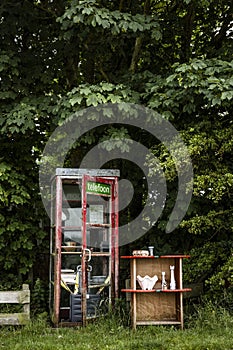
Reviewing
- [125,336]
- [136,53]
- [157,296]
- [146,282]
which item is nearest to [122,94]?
[136,53]

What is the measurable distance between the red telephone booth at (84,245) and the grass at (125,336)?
11.8 inches

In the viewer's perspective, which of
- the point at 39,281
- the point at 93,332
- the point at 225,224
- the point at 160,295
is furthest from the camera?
the point at 39,281

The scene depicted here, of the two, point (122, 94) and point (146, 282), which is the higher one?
point (122, 94)

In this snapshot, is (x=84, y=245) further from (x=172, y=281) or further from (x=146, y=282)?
(x=172, y=281)

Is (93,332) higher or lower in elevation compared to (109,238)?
lower

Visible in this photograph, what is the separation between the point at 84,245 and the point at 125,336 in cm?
135

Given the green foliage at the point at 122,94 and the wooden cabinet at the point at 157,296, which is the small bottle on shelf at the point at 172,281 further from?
the green foliage at the point at 122,94

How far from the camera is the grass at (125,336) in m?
5.14

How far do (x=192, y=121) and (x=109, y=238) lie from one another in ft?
6.52

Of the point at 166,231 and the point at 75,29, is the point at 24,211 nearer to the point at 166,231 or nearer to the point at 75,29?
the point at 166,231

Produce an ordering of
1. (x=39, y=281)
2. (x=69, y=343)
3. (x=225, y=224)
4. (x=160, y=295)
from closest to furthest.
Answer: (x=69, y=343)
(x=160, y=295)
(x=225, y=224)
(x=39, y=281)

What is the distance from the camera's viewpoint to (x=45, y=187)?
778 cm

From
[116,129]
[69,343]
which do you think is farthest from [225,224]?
[69,343]

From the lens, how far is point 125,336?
5715 millimetres
